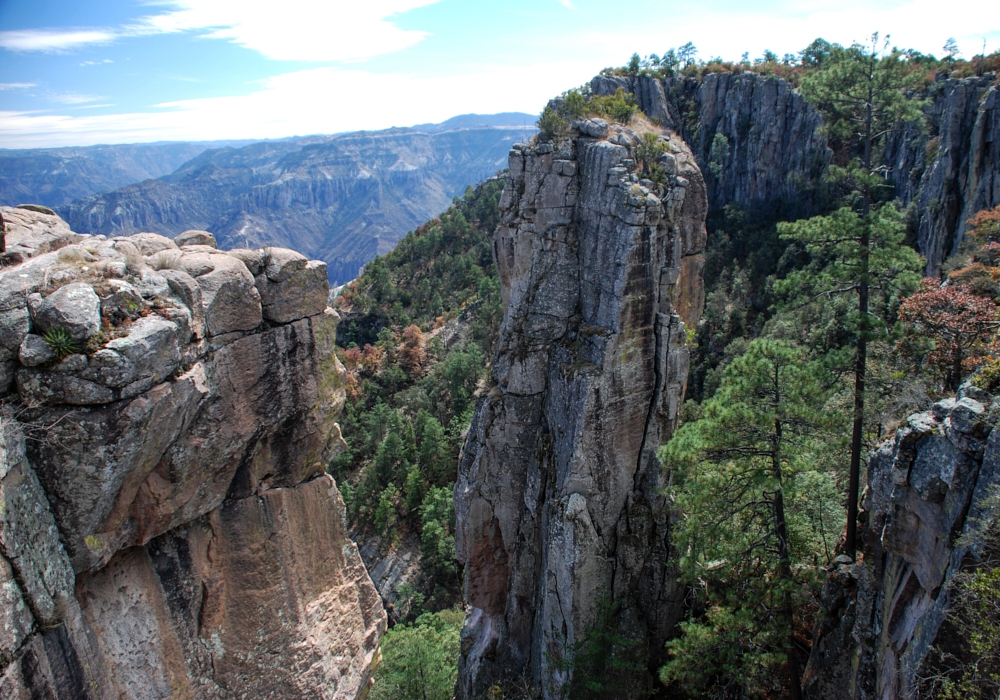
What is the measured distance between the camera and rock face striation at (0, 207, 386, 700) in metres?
7.98

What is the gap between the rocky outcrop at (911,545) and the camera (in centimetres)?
875

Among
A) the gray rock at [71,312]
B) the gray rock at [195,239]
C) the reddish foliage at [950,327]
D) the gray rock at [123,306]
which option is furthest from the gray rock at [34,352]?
the reddish foliage at [950,327]

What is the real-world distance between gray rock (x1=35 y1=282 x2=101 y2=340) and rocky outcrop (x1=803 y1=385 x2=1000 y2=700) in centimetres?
1254

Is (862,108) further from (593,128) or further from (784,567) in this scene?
(784,567)

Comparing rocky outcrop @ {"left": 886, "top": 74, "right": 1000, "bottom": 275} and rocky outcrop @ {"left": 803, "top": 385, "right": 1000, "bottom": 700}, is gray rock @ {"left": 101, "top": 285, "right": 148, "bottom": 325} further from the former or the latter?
rocky outcrop @ {"left": 886, "top": 74, "right": 1000, "bottom": 275}

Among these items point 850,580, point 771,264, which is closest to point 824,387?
point 850,580

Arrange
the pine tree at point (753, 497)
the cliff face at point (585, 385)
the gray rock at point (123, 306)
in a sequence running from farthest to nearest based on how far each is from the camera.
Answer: the cliff face at point (585, 385)
the pine tree at point (753, 497)
the gray rock at point (123, 306)

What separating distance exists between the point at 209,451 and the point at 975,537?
38.7 ft

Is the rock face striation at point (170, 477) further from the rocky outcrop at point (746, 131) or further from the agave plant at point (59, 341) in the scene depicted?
the rocky outcrop at point (746, 131)

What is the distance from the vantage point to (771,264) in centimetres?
6041

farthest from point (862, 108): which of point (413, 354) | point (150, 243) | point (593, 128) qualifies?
point (413, 354)

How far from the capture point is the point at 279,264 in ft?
35.6

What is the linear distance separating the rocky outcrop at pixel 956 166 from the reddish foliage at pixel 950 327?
3151cm

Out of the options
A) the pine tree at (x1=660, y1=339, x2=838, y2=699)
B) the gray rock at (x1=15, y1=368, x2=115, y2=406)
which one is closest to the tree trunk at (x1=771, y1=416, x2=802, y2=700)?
the pine tree at (x1=660, y1=339, x2=838, y2=699)
